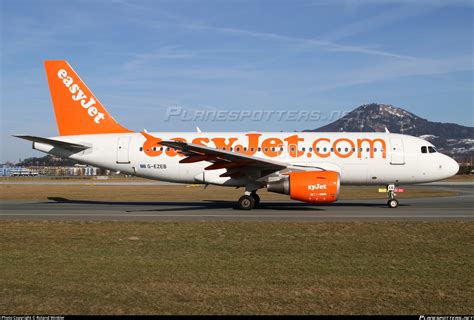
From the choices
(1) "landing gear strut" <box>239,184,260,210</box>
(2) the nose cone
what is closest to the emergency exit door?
(1) "landing gear strut" <box>239,184,260,210</box>

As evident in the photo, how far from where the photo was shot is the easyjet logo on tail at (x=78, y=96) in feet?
82.9

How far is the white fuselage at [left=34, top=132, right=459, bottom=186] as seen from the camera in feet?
76.1

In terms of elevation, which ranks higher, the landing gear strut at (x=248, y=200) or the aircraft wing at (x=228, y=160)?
the aircraft wing at (x=228, y=160)

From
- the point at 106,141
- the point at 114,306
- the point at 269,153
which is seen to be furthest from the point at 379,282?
the point at 106,141

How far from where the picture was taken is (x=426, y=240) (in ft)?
41.2

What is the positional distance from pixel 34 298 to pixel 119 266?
7.78ft

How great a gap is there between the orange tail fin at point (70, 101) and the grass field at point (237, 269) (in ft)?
37.2

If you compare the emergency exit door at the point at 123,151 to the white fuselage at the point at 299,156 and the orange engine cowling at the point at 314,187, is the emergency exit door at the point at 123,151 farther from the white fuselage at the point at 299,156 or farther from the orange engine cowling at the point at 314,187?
the orange engine cowling at the point at 314,187

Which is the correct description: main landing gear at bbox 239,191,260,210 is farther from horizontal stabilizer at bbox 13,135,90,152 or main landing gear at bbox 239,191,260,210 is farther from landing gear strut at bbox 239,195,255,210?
horizontal stabilizer at bbox 13,135,90,152

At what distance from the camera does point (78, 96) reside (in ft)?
83.0

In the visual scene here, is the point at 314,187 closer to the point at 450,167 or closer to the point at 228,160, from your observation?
the point at 228,160

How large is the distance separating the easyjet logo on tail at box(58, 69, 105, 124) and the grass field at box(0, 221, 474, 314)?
455 inches

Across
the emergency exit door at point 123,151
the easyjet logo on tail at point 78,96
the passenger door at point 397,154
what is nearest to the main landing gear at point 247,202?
the emergency exit door at point 123,151

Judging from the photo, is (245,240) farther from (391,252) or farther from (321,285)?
(321,285)
